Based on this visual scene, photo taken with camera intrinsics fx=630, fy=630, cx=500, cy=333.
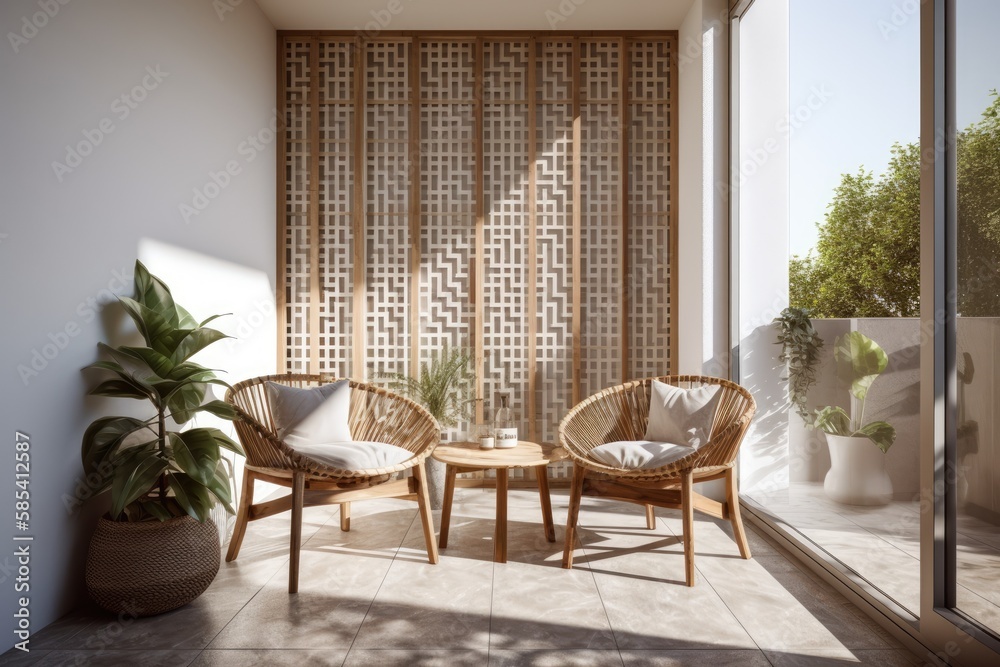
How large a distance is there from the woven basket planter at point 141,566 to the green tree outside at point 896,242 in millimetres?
2915

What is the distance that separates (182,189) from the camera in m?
3.29

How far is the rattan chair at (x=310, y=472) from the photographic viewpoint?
2.85 meters

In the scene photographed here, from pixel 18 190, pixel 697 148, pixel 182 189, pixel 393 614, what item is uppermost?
pixel 697 148

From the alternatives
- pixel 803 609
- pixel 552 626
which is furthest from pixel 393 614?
pixel 803 609

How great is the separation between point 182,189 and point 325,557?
80.2 inches

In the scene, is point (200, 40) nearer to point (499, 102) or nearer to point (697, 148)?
point (499, 102)

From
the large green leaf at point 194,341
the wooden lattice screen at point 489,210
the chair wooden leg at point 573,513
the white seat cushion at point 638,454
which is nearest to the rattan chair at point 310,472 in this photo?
the large green leaf at point 194,341

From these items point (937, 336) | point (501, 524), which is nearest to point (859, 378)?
point (937, 336)

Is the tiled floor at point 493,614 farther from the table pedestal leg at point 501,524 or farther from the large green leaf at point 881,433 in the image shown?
the large green leaf at point 881,433

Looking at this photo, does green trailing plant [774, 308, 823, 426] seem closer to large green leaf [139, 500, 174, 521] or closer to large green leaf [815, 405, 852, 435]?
large green leaf [815, 405, 852, 435]

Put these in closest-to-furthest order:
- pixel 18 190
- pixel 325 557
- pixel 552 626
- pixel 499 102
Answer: pixel 18 190 → pixel 552 626 → pixel 325 557 → pixel 499 102

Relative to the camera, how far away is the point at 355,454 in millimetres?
Answer: 3021

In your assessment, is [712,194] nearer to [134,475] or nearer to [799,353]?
[799,353]

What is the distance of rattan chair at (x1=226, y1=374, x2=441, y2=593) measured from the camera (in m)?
2.85
